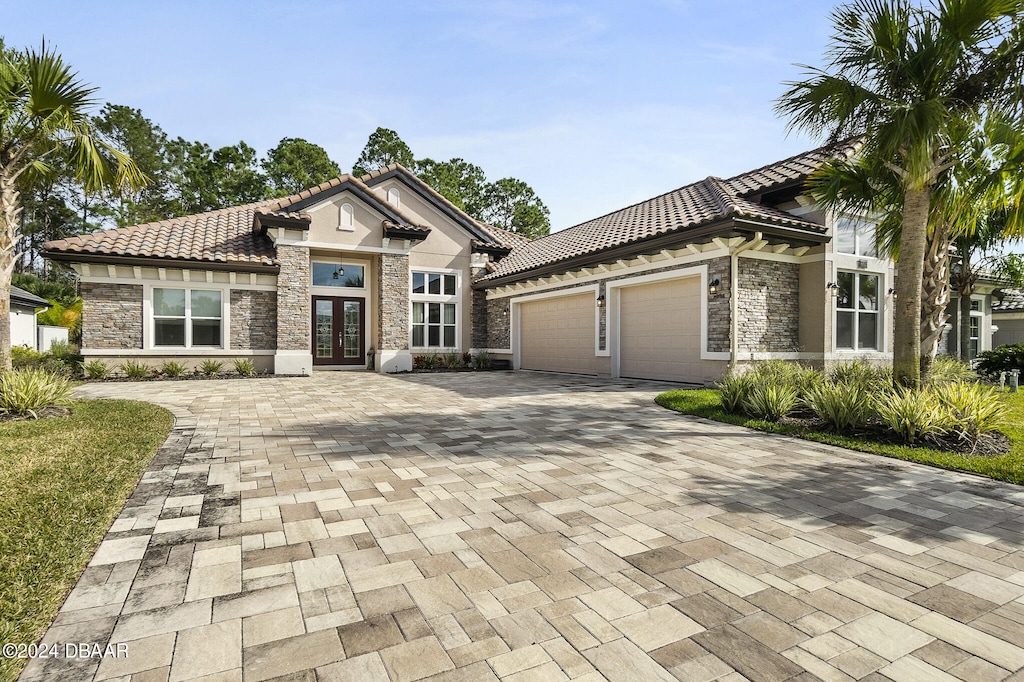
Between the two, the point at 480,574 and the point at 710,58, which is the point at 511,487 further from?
the point at 710,58

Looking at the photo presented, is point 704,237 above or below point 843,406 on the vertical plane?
above

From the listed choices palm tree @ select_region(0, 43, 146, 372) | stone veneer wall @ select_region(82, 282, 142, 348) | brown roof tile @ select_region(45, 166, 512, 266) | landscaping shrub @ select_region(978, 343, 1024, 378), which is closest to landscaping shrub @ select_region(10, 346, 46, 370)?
stone veneer wall @ select_region(82, 282, 142, 348)

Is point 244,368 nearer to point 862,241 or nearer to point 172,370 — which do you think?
point 172,370

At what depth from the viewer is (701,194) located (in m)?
13.8

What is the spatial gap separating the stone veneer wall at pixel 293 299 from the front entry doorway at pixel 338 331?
171 centimetres

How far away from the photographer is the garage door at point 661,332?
38.0ft

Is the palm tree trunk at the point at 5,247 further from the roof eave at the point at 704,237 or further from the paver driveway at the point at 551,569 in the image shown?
the roof eave at the point at 704,237

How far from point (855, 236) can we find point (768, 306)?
2949 mm

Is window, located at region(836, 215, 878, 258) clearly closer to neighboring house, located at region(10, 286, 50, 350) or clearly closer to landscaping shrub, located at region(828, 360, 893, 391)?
landscaping shrub, located at region(828, 360, 893, 391)

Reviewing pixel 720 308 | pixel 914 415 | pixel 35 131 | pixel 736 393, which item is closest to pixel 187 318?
pixel 35 131

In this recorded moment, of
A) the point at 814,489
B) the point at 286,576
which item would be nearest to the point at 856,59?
the point at 814,489

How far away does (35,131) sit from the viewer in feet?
24.6

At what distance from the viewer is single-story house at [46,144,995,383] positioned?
11305 millimetres

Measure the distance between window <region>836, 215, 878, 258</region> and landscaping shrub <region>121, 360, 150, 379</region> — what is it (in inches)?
679
